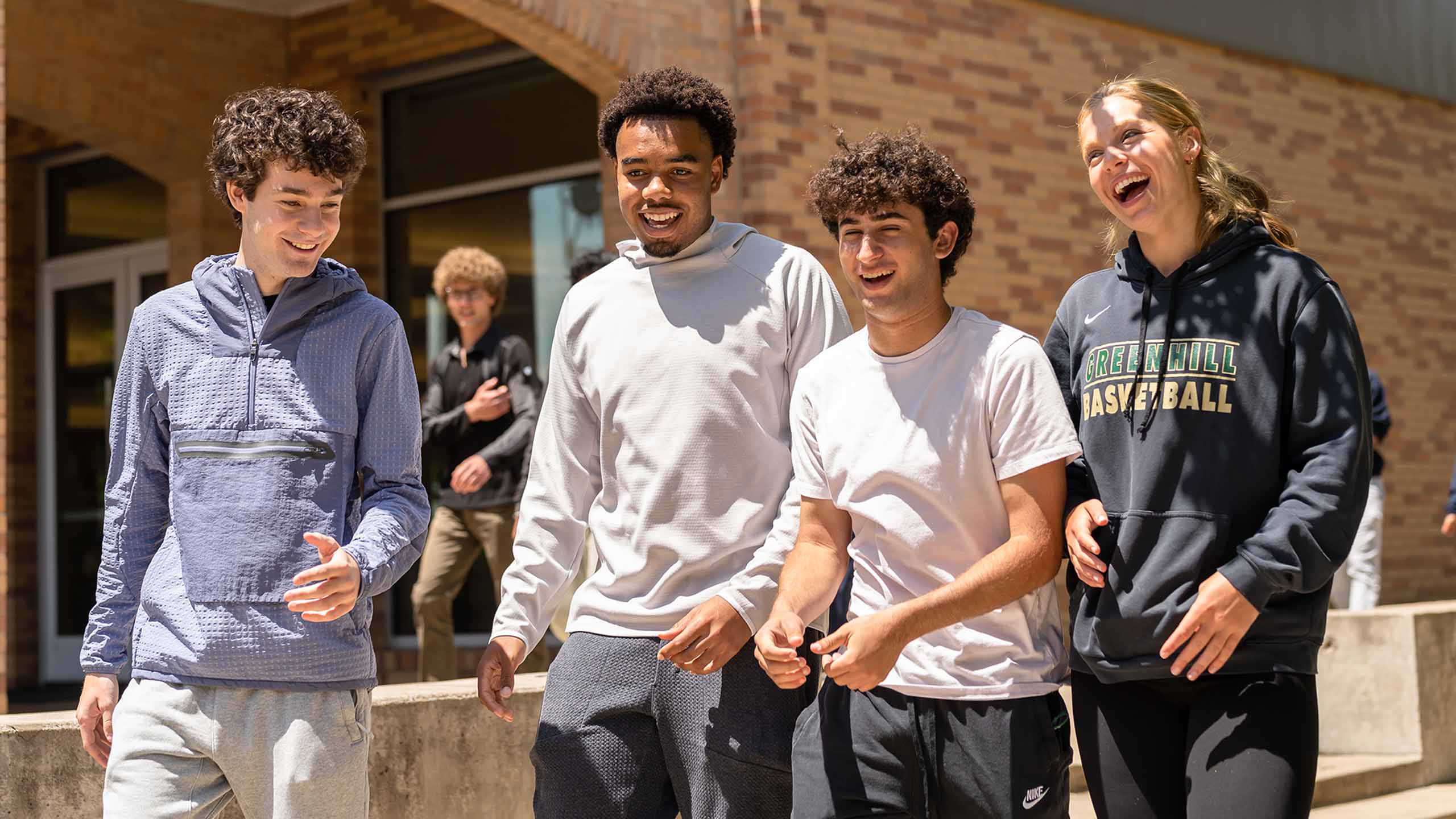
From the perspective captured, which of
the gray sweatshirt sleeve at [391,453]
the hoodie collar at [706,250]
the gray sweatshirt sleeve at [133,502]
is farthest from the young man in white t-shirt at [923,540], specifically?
the gray sweatshirt sleeve at [133,502]

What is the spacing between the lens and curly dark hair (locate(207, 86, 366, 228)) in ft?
10.4

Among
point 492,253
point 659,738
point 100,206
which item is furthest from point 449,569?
point 100,206

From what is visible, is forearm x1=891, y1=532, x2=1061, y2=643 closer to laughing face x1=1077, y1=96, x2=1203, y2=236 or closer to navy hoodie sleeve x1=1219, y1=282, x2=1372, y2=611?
navy hoodie sleeve x1=1219, y1=282, x2=1372, y2=611

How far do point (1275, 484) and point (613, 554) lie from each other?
1.31 metres

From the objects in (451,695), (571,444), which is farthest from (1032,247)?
(571,444)

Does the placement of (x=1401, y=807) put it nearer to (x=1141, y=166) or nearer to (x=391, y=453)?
(x=1141, y=166)

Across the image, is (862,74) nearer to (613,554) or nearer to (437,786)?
(437,786)

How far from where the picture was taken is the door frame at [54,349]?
12266 mm

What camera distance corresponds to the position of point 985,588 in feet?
9.55

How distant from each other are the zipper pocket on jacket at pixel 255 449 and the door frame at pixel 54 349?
9.51 m

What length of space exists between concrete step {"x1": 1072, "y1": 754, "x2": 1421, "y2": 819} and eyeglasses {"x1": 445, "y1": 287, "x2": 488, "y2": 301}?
11.1 feet

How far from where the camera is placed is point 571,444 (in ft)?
11.9

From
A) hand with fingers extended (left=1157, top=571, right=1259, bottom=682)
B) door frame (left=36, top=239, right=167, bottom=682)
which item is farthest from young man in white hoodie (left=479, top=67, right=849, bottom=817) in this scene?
door frame (left=36, top=239, right=167, bottom=682)

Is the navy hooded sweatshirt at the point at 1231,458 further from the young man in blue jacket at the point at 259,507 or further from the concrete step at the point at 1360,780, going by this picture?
the concrete step at the point at 1360,780
